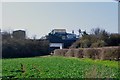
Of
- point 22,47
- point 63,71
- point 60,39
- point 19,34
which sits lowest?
point 63,71

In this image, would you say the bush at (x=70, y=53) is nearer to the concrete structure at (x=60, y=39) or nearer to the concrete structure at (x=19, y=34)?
the concrete structure at (x=60, y=39)

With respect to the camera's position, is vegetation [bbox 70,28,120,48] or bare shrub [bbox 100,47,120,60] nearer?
bare shrub [bbox 100,47,120,60]

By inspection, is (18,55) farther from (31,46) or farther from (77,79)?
(77,79)

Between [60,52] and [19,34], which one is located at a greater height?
[19,34]

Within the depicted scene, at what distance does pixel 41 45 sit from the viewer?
52.6 m

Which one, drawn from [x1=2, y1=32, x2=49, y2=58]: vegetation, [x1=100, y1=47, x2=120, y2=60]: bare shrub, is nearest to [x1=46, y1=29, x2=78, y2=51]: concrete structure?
[x1=2, y1=32, x2=49, y2=58]: vegetation

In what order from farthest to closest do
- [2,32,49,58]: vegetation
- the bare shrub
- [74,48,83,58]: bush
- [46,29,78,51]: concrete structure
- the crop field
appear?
[46,29,78,51]: concrete structure < [2,32,49,58]: vegetation < [74,48,83,58]: bush < the bare shrub < the crop field

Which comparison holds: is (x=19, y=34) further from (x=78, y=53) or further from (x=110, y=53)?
(x=110, y=53)

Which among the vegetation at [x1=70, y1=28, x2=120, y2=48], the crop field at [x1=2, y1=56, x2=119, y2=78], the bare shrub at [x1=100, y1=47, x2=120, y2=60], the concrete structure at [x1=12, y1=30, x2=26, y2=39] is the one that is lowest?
the crop field at [x1=2, y1=56, x2=119, y2=78]

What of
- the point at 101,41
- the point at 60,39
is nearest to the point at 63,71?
the point at 101,41

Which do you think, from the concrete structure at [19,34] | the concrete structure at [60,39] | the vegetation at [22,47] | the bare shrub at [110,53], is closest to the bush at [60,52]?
the vegetation at [22,47]

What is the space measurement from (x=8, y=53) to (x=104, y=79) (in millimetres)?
38831

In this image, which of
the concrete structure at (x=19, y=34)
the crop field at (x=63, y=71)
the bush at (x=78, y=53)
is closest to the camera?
the crop field at (x=63, y=71)

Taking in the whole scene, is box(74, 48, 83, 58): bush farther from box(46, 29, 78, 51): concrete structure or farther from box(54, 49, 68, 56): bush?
box(46, 29, 78, 51): concrete structure
